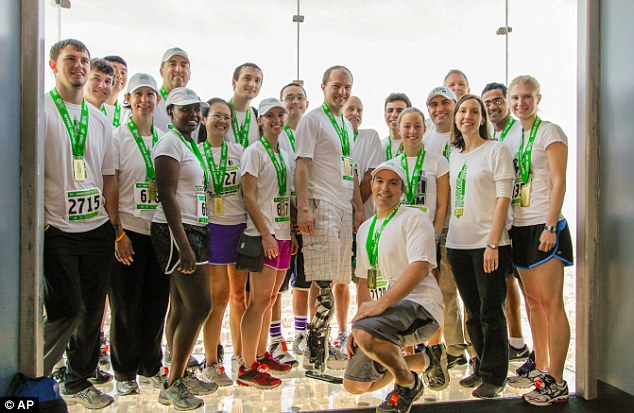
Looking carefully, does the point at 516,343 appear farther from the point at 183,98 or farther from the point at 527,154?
the point at 183,98

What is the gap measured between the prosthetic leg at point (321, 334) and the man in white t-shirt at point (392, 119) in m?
1.02

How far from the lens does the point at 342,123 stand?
11.1 feet

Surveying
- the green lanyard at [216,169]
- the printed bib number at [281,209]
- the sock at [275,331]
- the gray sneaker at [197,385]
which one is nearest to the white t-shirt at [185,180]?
the green lanyard at [216,169]

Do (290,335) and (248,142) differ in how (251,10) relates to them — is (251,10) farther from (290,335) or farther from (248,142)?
(290,335)

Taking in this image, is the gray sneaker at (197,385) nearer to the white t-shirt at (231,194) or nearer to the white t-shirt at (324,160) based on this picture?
the white t-shirt at (231,194)

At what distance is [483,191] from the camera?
2924 millimetres

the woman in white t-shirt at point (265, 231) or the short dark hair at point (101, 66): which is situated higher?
the short dark hair at point (101, 66)

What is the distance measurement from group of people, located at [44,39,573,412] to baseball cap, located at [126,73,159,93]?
0.01 metres

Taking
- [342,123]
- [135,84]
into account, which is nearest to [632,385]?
[342,123]

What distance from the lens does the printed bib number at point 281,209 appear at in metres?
3.17

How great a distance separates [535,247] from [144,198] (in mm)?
1961

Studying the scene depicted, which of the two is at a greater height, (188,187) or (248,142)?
(248,142)

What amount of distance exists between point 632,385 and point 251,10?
332 centimetres

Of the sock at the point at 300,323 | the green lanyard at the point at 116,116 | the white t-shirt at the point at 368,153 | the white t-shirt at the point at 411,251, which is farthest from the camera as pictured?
the sock at the point at 300,323
